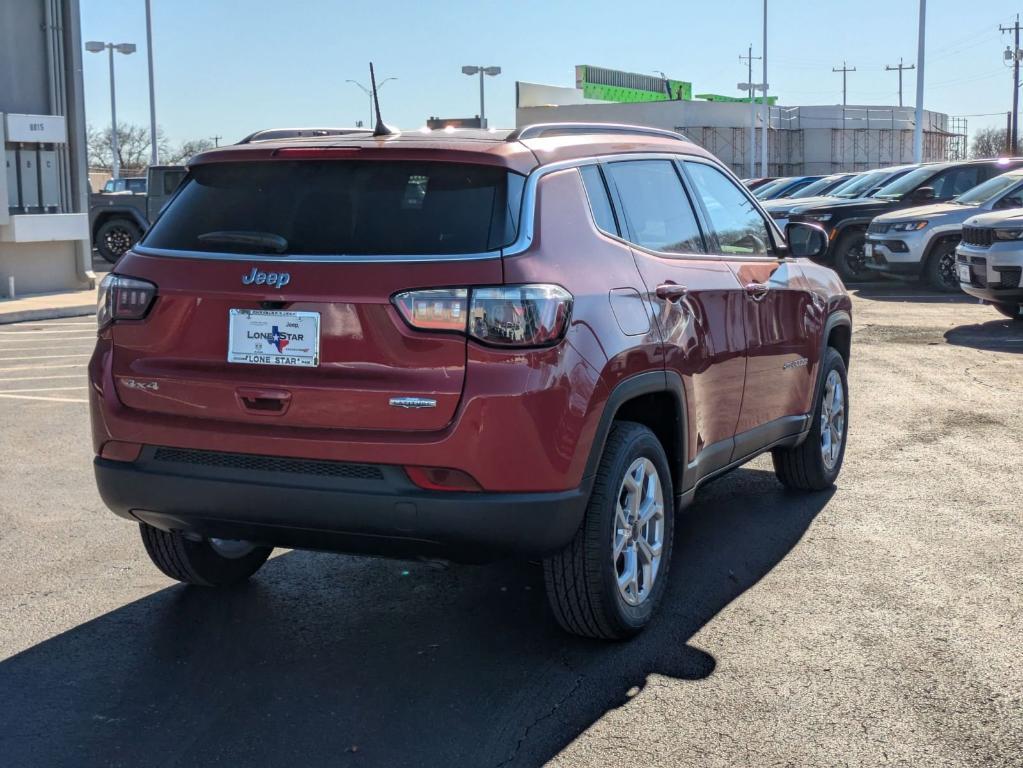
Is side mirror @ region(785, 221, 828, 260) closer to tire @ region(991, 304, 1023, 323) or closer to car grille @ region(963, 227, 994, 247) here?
car grille @ region(963, 227, 994, 247)

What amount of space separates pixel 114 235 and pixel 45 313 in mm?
9853

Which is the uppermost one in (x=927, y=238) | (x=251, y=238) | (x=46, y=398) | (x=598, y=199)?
(x=598, y=199)

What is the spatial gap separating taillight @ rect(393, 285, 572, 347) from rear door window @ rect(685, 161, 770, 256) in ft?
6.16

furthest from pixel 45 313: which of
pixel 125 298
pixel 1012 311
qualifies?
pixel 125 298

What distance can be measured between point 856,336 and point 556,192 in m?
10.1

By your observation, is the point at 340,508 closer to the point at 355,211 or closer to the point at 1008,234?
the point at 355,211

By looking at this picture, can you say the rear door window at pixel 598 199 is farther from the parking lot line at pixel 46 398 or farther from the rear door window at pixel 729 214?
the parking lot line at pixel 46 398

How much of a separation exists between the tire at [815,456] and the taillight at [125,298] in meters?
3.42

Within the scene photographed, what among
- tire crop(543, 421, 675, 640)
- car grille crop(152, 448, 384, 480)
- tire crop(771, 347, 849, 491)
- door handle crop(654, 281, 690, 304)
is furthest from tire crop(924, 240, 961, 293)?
car grille crop(152, 448, 384, 480)

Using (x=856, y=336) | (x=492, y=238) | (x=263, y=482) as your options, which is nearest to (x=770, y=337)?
(x=492, y=238)

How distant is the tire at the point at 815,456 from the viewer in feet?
22.1

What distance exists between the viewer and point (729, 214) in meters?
5.96

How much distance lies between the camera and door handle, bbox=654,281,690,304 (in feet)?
15.8

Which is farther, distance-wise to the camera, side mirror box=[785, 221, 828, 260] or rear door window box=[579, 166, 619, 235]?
side mirror box=[785, 221, 828, 260]
